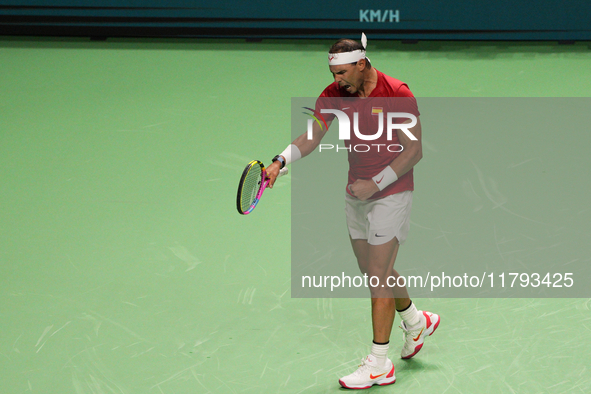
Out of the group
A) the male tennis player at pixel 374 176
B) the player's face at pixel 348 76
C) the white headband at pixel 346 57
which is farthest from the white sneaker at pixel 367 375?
the white headband at pixel 346 57

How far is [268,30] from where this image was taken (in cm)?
1050

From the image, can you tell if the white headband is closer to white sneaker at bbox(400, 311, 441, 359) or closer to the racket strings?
the racket strings

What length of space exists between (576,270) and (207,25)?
23.4 feet

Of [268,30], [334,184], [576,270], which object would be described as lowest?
[576,270]

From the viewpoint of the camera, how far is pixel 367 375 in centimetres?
392

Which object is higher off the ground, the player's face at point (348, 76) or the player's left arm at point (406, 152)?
the player's face at point (348, 76)

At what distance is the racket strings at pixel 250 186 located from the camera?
12.4ft

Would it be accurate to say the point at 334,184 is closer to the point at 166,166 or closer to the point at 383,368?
the point at 166,166

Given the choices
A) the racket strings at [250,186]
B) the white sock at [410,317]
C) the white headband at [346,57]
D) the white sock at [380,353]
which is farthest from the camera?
the white sock at [410,317]

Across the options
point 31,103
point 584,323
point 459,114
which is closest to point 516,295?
point 584,323

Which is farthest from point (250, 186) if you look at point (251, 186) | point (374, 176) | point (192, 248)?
point (192, 248)

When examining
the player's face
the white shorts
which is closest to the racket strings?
the white shorts

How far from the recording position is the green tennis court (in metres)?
4.16

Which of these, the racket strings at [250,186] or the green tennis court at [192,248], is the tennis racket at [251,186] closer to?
the racket strings at [250,186]
